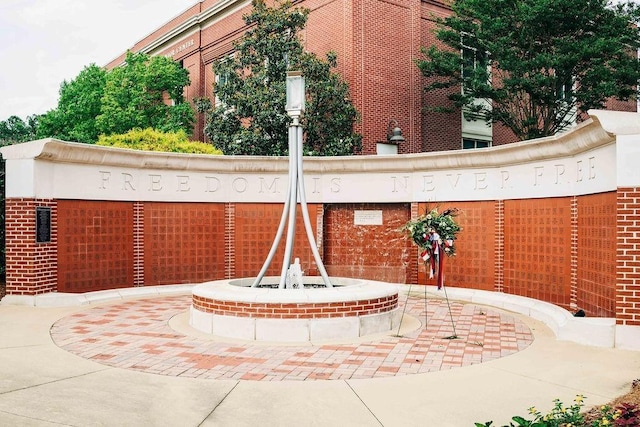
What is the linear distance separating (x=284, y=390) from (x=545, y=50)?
627 inches

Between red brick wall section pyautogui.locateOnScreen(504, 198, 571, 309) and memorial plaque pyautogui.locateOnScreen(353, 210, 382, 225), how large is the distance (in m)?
3.50

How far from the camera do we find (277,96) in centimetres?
1764

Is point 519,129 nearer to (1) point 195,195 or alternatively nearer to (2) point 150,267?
(1) point 195,195

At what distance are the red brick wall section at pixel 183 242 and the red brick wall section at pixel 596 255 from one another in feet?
29.0

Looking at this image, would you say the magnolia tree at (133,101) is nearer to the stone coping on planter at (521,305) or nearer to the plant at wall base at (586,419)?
the stone coping on planter at (521,305)

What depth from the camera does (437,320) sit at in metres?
10.5

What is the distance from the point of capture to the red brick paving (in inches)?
274

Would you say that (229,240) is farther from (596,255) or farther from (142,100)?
(142,100)

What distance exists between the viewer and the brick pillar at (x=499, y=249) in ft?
42.0

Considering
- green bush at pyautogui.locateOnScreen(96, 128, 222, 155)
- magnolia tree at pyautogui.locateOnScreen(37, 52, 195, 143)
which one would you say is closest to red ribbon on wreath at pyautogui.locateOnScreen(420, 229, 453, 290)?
green bush at pyautogui.locateOnScreen(96, 128, 222, 155)

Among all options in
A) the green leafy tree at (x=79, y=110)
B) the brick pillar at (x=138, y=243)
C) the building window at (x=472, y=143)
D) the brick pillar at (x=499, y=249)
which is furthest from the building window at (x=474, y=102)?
the green leafy tree at (x=79, y=110)

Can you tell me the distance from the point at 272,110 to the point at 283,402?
13.0 m

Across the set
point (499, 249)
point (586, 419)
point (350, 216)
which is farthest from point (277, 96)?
point (586, 419)

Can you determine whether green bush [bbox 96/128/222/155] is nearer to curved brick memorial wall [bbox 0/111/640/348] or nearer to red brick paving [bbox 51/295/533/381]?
curved brick memorial wall [bbox 0/111/640/348]
